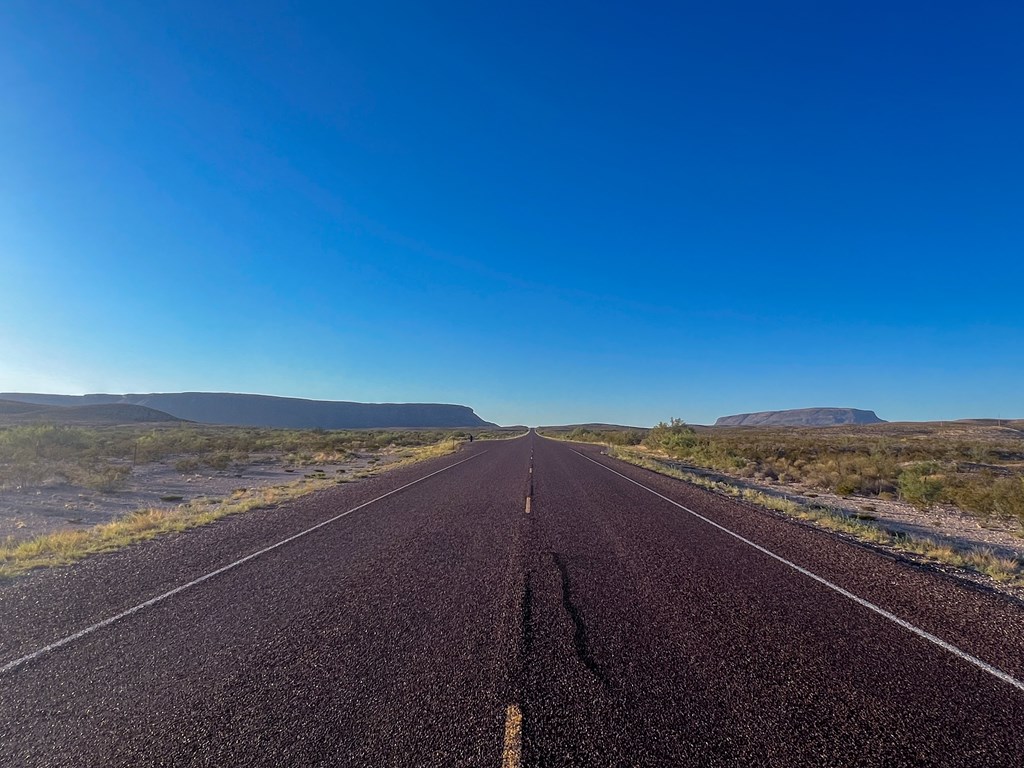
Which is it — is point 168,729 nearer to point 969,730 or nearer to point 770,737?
point 770,737

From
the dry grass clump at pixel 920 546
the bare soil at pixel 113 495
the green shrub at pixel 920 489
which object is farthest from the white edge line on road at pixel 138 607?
the green shrub at pixel 920 489

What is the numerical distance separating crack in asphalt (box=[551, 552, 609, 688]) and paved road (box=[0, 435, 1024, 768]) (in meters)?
0.03

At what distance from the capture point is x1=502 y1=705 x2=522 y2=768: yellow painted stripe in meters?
2.91

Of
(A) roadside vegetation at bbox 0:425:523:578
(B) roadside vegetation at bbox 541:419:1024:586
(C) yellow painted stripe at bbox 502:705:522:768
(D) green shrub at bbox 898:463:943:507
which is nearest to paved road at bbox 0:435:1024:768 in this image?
(C) yellow painted stripe at bbox 502:705:522:768

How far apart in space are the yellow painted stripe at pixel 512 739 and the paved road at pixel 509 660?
2 centimetres

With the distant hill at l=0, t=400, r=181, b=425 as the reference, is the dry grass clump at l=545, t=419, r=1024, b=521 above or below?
below

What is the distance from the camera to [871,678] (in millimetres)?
4012

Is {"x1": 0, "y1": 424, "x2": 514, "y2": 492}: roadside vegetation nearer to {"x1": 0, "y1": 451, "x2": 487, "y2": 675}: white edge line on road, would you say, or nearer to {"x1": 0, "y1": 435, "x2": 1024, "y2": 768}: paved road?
{"x1": 0, "y1": 451, "x2": 487, "y2": 675}: white edge line on road

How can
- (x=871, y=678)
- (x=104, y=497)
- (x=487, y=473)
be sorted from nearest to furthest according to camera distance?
(x=871, y=678), (x=104, y=497), (x=487, y=473)

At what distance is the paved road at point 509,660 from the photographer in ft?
10.3

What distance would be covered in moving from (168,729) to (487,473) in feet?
59.6

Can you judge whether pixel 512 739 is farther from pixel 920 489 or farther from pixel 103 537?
pixel 920 489

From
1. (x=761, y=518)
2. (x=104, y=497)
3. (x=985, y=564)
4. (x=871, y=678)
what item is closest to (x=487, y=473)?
(x=761, y=518)

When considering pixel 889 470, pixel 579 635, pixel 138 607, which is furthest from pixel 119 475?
pixel 889 470
